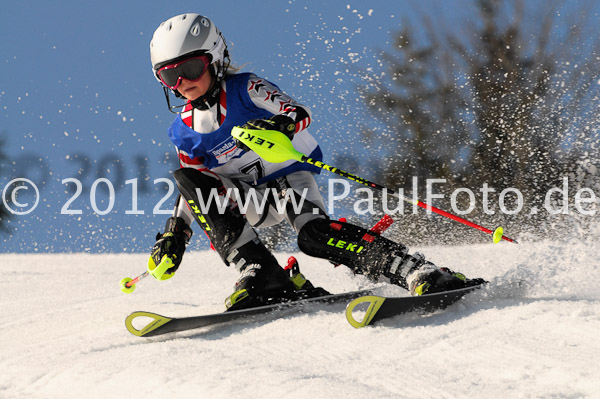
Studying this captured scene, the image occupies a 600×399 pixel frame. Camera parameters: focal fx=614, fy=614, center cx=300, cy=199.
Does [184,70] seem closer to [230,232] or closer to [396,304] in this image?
[230,232]

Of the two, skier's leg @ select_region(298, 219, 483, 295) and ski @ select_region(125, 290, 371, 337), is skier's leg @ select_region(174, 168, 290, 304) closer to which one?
ski @ select_region(125, 290, 371, 337)

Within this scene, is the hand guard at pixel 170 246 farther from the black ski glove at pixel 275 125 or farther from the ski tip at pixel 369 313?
the ski tip at pixel 369 313

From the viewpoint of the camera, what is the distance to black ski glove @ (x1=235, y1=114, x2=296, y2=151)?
118 inches

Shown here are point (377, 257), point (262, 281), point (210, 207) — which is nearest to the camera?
point (377, 257)

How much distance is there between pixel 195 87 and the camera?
329 cm

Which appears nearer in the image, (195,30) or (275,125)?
(275,125)

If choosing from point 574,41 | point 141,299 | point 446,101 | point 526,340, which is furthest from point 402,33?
point 526,340

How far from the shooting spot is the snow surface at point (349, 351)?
1.95 m

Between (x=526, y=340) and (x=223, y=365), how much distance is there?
1109 mm

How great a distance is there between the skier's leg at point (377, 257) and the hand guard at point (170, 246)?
28.2 inches

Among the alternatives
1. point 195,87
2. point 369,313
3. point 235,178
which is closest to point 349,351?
point 369,313

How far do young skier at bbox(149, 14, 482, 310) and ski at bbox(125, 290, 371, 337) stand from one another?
111 millimetres

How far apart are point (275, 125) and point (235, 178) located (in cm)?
58

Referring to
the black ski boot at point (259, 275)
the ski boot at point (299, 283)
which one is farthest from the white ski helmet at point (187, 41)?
the ski boot at point (299, 283)
